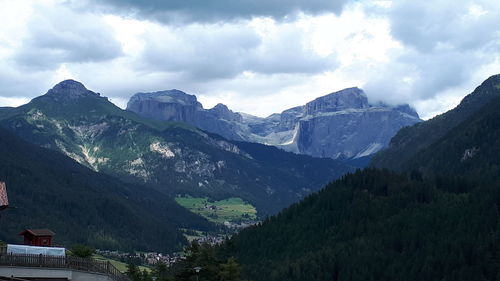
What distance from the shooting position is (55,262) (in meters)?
78.6

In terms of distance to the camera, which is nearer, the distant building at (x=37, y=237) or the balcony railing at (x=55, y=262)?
the balcony railing at (x=55, y=262)

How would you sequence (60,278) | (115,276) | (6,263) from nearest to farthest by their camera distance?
(6,263) < (60,278) < (115,276)

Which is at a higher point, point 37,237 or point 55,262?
point 37,237

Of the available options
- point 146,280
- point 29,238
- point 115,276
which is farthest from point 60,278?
point 146,280

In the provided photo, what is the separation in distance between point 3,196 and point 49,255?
35.2 feet

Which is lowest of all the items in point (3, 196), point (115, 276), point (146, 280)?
point (146, 280)

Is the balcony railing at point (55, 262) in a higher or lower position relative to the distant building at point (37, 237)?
lower

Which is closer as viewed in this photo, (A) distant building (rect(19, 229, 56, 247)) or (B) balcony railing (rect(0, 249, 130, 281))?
Answer: (B) balcony railing (rect(0, 249, 130, 281))

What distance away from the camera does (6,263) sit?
74250 mm

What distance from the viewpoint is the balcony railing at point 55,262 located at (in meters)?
74.7

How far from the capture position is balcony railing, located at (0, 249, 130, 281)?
74.7 meters

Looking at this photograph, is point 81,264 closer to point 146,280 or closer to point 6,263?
point 6,263

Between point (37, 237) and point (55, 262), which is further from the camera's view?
point (37, 237)

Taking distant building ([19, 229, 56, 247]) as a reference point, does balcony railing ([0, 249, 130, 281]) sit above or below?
below
